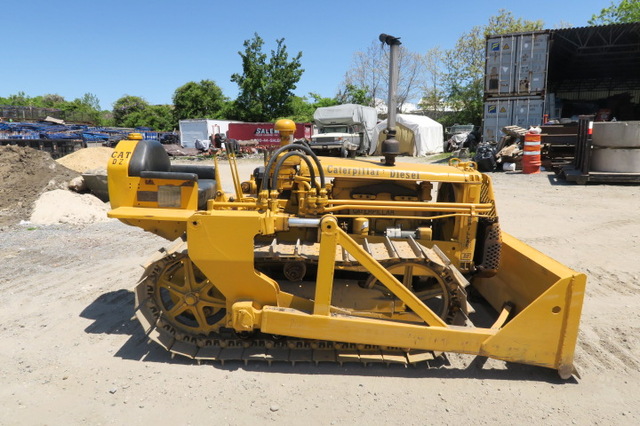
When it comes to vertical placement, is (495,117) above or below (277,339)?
above

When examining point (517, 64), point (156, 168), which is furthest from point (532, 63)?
point (156, 168)

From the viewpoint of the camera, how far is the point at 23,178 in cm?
1073

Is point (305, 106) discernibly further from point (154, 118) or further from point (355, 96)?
point (154, 118)

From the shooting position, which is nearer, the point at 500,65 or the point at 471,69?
the point at 500,65

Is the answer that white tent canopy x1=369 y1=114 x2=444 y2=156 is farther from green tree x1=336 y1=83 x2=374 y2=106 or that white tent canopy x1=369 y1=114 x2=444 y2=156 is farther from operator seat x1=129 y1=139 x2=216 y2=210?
operator seat x1=129 y1=139 x2=216 y2=210

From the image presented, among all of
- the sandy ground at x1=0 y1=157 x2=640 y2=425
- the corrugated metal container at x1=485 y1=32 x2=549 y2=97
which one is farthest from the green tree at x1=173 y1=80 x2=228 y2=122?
the sandy ground at x1=0 y1=157 x2=640 y2=425

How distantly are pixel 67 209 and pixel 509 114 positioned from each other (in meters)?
16.2

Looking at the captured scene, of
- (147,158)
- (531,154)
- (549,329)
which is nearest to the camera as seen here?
(549,329)

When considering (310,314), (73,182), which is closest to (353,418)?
(310,314)

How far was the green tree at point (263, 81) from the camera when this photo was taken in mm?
34375

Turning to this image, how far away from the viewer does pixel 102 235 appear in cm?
781

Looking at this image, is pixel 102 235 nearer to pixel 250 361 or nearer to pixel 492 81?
pixel 250 361

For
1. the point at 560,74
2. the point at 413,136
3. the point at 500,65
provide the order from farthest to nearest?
1. the point at 560,74
2. the point at 413,136
3. the point at 500,65

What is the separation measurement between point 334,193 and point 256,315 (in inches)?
55.1
